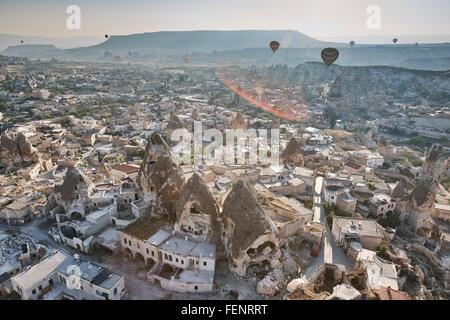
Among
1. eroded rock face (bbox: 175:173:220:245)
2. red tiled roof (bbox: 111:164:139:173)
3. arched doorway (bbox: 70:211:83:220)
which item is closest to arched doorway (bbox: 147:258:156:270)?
eroded rock face (bbox: 175:173:220:245)

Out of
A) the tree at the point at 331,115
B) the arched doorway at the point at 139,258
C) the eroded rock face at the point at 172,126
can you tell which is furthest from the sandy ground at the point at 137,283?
the tree at the point at 331,115

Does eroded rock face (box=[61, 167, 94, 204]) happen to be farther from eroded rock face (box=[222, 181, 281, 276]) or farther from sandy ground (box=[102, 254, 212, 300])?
eroded rock face (box=[222, 181, 281, 276])

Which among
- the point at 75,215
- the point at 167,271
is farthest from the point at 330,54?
the point at 75,215

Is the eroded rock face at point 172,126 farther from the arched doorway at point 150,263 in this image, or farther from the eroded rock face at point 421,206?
the eroded rock face at point 421,206

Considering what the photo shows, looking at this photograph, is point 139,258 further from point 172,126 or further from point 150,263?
point 172,126
